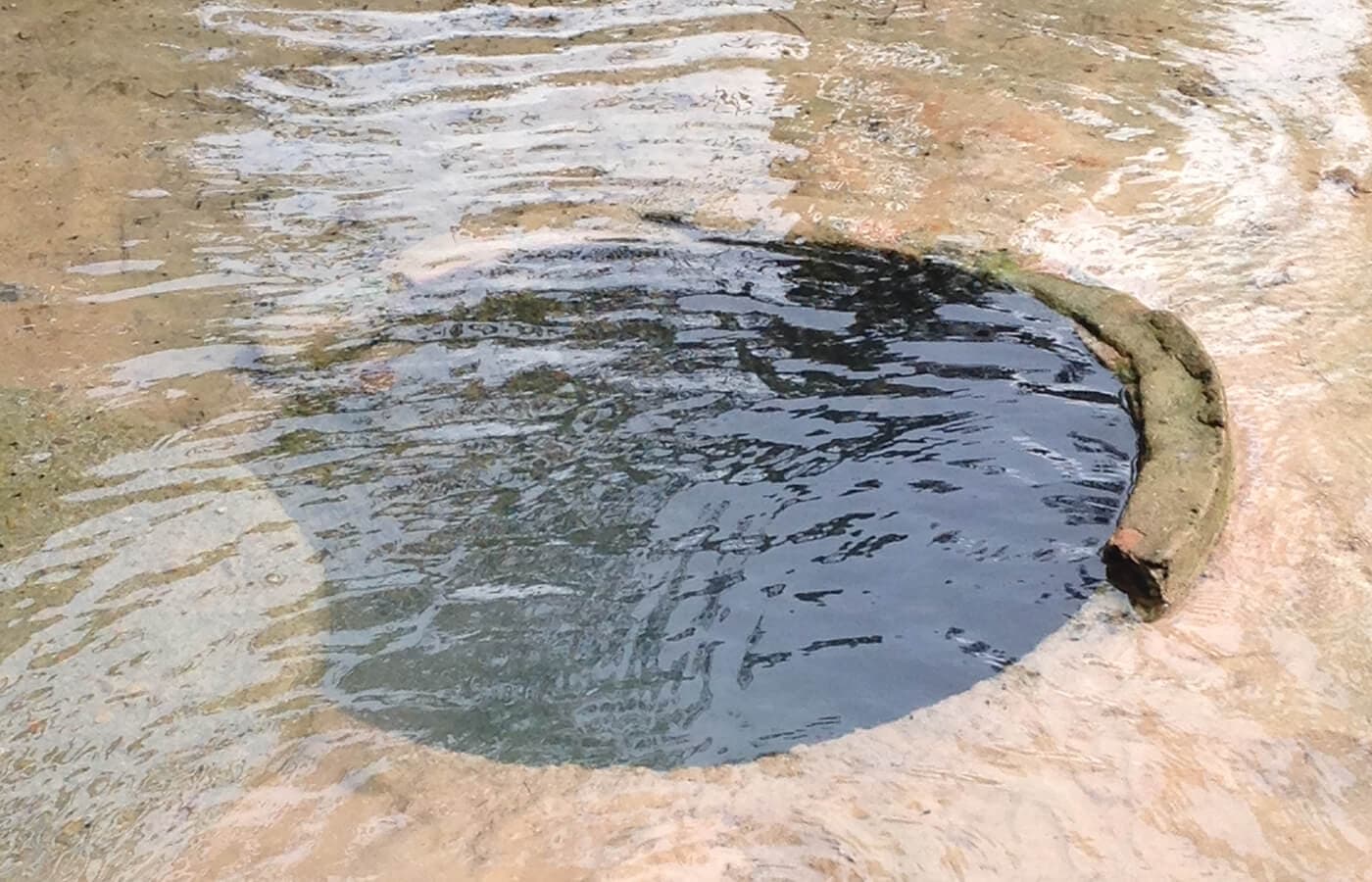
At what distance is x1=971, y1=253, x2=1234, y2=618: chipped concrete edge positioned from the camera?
3.23 metres

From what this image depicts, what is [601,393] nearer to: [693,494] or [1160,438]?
[693,494]

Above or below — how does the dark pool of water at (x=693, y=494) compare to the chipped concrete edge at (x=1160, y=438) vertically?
below

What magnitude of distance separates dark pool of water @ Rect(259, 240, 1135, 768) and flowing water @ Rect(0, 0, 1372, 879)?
0.08ft

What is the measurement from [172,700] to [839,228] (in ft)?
9.73

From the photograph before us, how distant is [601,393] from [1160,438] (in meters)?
1.81

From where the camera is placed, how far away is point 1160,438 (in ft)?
11.7

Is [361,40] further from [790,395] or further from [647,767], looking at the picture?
[647,767]

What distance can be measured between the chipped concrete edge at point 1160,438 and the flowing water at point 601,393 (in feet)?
0.30

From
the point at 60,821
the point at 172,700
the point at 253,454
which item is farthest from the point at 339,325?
the point at 60,821

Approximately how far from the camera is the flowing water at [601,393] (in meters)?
2.77

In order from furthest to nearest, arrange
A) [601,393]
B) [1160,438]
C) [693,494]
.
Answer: [601,393] → [693,494] → [1160,438]

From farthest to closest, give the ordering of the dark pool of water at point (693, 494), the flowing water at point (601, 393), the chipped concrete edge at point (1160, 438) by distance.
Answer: the chipped concrete edge at point (1160, 438)
the dark pool of water at point (693, 494)
the flowing water at point (601, 393)

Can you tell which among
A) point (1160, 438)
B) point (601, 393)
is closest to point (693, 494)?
point (601, 393)

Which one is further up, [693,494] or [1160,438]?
[1160,438]
